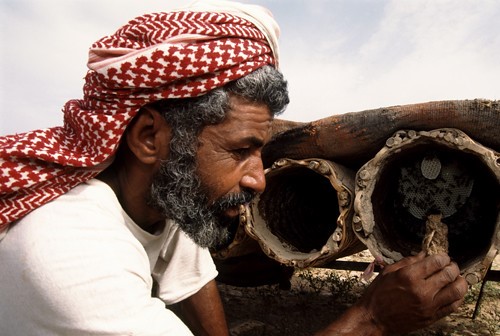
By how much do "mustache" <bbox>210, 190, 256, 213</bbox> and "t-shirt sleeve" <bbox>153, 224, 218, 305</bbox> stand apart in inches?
24.5

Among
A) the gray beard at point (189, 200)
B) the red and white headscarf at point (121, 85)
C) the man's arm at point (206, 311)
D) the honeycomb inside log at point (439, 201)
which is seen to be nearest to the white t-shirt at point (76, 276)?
the red and white headscarf at point (121, 85)

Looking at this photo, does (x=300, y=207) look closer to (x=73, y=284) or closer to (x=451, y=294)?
(x=451, y=294)

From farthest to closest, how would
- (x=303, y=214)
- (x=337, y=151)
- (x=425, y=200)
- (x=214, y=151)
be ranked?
(x=303, y=214)
(x=425, y=200)
(x=337, y=151)
(x=214, y=151)

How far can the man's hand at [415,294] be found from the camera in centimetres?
196

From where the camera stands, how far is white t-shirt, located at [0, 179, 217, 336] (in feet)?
5.23

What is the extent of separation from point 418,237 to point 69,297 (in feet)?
6.90

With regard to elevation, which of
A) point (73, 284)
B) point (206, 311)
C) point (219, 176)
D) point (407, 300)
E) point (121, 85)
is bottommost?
point (206, 311)

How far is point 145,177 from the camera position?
2.09 metres

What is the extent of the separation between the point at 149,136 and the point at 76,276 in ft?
2.24

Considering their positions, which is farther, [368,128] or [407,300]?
[368,128]

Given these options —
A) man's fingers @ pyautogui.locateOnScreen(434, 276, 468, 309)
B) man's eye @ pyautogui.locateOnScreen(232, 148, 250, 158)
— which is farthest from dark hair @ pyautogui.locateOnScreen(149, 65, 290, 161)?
man's fingers @ pyautogui.locateOnScreen(434, 276, 468, 309)

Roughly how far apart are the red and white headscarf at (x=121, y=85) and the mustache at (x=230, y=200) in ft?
1.56

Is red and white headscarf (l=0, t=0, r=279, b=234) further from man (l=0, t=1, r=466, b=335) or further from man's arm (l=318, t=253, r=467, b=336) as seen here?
man's arm (l=318, t=253, r=467, b=336)

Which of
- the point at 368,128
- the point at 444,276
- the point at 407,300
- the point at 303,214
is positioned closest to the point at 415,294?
the point at 407,300
